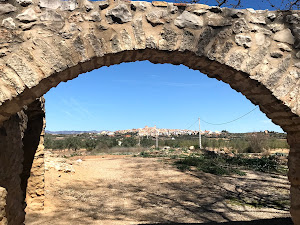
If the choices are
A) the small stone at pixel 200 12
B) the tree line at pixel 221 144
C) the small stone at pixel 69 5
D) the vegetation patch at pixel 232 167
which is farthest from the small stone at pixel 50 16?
the tree line at pixel 221 144

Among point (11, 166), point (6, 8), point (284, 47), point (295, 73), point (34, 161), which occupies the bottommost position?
point (34, 161)

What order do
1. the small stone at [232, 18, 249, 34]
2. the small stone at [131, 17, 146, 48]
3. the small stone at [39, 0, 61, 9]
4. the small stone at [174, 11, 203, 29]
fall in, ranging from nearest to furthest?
the small stone at [39, 0, 61, 9] < the small stone at [131, 17, 146, 48] < the small stone at [174, 11, 203, 29] < the small stone at [232, 18, 249, 34]

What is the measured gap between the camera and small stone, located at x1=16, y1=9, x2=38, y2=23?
250cm

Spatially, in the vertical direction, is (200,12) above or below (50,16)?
above

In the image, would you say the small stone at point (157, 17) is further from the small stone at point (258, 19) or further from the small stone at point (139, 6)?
the small stone at point (258, 19)

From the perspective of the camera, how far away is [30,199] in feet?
20.2

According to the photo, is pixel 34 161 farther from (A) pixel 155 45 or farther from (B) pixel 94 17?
(A) pixel 155 45

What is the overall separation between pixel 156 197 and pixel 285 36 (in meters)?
6.21

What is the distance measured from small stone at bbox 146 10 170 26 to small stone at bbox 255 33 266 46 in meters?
1.11

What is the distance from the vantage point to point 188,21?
2848 mm

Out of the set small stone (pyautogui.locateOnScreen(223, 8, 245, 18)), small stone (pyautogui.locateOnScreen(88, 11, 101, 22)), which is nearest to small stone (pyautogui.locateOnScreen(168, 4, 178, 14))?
small stone (pyautogui.locateOnScreen(223, 8, 245, 18))

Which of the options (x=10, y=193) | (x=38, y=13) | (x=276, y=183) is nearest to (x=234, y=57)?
(x=38, y=13)

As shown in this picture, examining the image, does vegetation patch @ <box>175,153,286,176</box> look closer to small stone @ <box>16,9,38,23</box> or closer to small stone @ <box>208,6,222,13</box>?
small stone @ <box>208,6,222,13</box>

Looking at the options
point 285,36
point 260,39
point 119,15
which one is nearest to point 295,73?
point 285,36
